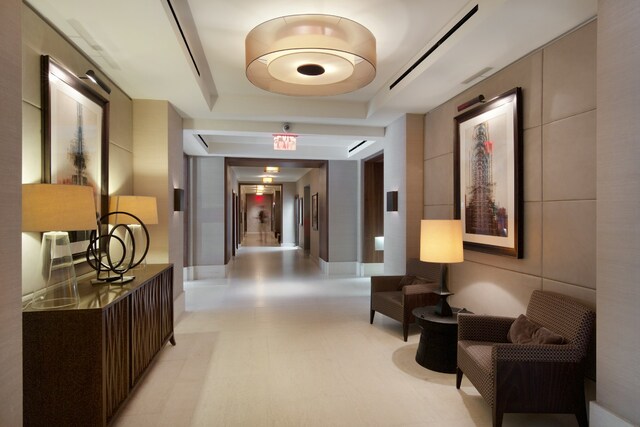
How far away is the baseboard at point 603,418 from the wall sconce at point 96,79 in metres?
4.73

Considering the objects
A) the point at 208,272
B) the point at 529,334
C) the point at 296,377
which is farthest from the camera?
the point at 208,272

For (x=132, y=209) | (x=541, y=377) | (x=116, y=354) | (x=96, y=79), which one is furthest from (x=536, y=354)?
(x=96, y=79)

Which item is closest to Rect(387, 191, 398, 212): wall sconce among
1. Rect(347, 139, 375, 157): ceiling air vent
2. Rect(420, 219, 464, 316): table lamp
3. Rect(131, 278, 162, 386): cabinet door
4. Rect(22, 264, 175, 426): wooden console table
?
Rect(347, 139, 375, 157): ceiling air vent

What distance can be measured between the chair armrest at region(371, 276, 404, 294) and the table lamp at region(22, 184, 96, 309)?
356 centimetres

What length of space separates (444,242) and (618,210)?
1528 millimetres

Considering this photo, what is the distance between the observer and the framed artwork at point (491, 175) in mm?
3258

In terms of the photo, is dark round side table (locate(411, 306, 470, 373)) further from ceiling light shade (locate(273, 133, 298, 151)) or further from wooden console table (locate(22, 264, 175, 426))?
ceiling light shade (locate(273, 133, 298, 151))

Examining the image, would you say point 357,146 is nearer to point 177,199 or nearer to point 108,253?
Result: point 177,199

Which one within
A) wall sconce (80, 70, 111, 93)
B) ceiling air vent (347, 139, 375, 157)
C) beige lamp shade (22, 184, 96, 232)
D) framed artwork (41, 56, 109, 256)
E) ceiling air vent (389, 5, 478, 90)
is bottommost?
beige lamp shade (22, 184, 96, 232)

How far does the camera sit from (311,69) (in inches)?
119

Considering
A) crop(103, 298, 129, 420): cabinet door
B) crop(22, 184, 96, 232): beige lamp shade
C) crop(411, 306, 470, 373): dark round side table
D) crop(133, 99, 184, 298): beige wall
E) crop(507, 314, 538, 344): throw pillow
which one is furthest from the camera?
crop(133, 99, 184, 298): beige wall

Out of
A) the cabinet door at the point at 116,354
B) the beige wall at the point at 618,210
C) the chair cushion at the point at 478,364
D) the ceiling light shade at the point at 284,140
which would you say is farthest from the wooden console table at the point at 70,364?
the ceiling light shade at the point at 284,140

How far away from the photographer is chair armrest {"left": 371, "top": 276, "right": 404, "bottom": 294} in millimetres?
4871

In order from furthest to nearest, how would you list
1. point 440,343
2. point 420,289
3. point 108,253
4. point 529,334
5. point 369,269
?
point 369,269 → point 420,289 → point 440,343 → point 108,253 → point 529,334
